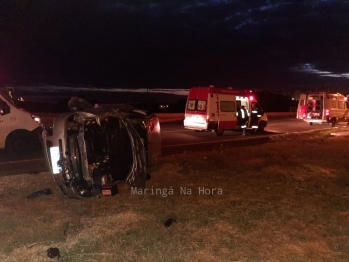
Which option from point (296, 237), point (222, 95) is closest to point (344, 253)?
point (296, 237)

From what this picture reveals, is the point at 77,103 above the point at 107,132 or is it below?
above

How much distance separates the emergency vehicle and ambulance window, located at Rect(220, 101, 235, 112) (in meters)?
8.39

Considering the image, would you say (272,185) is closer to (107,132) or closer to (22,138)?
(107,132)

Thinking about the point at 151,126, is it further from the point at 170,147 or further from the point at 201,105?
the point at 201,105

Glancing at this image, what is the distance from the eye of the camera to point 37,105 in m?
45.9

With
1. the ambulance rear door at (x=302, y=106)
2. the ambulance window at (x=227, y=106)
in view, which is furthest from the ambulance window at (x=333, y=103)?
the ambulance window at (x=227, y=106)

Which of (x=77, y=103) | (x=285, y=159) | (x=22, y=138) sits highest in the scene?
(x=77, y=103)

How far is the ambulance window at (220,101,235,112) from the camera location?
60.1ft

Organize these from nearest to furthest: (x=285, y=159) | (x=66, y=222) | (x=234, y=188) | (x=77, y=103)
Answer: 1. (x=66, y=222)
2. (x=77, y=103)
3. (x=234, y=188)
4. (x=285, y=159)

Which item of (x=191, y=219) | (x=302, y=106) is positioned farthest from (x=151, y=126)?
(x=302, y=106)

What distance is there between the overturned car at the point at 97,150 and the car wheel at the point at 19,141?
227 inches

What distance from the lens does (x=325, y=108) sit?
24156 millimetres

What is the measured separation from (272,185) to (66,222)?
4.25 meters

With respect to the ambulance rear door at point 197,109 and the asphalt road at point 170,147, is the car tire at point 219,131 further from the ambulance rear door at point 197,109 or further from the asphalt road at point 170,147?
the ambulance rear door at point 197,109
